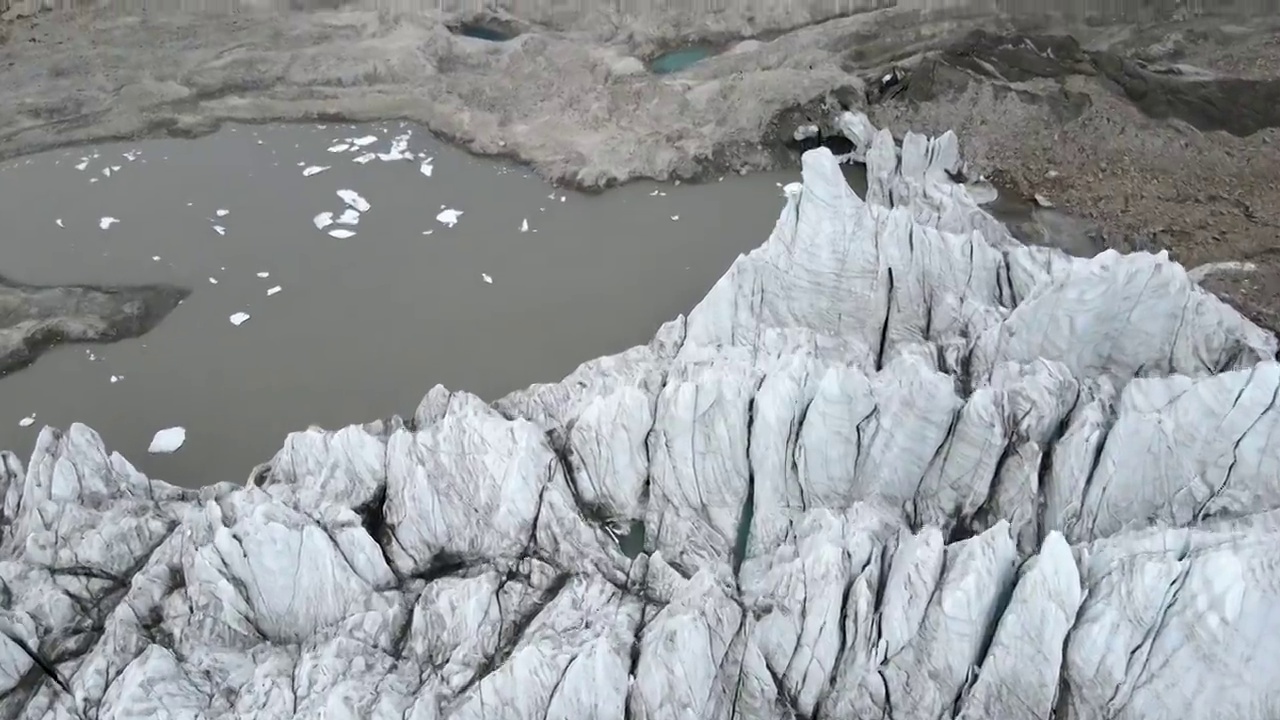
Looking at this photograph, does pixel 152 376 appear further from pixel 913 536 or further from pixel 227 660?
pixel 913 536

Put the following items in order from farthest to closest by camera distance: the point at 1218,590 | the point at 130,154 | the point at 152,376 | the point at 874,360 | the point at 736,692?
the point at 130,154 → the point at 152,376 → the point at 874,360 → the point at 736,692 → the point at 1218,590

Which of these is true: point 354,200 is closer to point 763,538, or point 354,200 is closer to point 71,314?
point 71,314

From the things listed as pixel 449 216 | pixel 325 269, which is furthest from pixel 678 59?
pixel 325 269

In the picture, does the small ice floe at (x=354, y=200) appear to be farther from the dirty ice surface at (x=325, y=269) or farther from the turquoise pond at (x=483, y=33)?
the turquoise pond at (x=483, y=33)

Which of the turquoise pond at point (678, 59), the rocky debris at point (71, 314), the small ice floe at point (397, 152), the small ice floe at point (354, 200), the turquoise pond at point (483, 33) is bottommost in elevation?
the rocky debris at point (71, 314)

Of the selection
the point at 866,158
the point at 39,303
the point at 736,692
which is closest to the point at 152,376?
the point at 39,303

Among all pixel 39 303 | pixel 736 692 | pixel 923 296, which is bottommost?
pixel 736 692

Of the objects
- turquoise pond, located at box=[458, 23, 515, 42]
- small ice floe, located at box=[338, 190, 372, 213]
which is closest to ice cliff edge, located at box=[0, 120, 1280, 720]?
small ice floe, located at box=[338, 190, 372, 213]

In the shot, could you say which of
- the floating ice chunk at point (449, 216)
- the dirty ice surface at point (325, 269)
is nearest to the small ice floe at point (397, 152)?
the dirty ice surface at point (325, 269)
